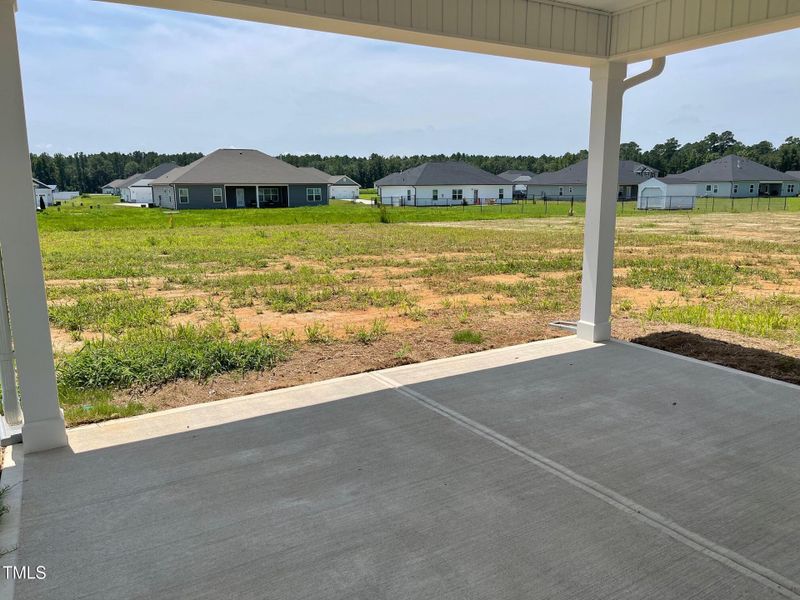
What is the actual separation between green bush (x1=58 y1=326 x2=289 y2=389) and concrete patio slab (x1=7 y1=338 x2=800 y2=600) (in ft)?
3.03

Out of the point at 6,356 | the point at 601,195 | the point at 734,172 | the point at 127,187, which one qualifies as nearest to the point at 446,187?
the point at 734,172

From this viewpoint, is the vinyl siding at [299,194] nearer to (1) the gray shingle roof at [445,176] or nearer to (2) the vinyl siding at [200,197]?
(2) the vinyl siding at [200,197]

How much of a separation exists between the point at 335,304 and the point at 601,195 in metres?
4.65

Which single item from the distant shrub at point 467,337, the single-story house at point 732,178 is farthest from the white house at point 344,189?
the distant shrub at point 467,337

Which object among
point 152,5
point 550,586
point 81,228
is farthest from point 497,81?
point 81,228

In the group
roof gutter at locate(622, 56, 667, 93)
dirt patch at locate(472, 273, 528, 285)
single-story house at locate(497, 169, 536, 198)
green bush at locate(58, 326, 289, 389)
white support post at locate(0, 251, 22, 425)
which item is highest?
single-story house at locate(497, 169, 536, 198)

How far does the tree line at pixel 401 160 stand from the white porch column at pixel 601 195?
81.2 metres

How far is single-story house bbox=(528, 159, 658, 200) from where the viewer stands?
195ft

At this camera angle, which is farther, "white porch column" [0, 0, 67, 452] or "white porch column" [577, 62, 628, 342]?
"white porch column" [577, 62, 628, 342]

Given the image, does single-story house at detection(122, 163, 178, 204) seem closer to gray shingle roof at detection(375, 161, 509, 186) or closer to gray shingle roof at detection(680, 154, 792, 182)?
gray shingle roof at detection(375, 161, 509, 186)

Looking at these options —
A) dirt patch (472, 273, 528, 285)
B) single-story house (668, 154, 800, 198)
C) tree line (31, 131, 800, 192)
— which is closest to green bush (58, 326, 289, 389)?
dirt patch (472, 273, 528, 285)

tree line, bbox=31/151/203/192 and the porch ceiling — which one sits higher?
tree line, bbox=31/151/203/192

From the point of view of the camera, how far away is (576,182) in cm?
5919

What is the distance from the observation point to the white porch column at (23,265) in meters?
3.40
